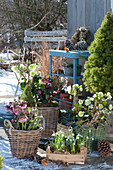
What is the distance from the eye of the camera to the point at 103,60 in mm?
3836

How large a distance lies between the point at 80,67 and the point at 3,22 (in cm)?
830

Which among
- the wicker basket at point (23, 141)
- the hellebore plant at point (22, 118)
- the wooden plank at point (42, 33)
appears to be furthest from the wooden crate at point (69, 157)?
the wooden plank at point (42, 33)

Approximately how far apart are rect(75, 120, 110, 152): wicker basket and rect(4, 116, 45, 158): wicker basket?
50 cm

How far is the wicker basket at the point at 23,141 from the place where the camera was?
3.21 meters

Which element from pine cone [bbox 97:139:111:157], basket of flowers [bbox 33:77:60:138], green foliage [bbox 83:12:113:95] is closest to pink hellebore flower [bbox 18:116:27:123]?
basket of flowers [bbox 33:77:60:138]

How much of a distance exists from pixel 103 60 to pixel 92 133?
0.96 m

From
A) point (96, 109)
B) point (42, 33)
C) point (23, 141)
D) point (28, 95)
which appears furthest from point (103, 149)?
point (42, 33)

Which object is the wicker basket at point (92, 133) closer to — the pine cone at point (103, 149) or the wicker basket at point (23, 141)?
the pine cone at point (103, 149)

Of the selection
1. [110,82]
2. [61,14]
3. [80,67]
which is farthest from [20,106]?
[61,14]

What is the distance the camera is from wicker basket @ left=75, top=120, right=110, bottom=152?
342 centimetres

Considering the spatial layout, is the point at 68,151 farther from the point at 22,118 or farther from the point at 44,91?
the point at 44,91

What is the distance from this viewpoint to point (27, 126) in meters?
3.35

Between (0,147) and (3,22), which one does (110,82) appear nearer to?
(0,147)

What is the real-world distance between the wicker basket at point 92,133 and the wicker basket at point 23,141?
1.64 feet
